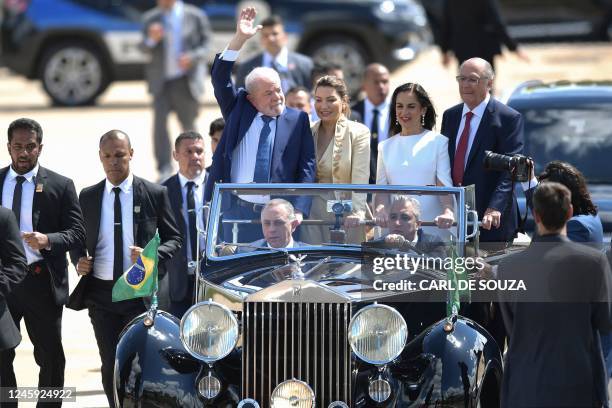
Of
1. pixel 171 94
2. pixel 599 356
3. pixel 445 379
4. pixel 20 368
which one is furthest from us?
pixel 171 94

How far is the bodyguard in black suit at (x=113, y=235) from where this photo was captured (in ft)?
28.5

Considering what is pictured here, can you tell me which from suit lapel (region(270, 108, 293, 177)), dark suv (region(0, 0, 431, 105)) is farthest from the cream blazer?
dark suv (region(0, 0, 431, 105))

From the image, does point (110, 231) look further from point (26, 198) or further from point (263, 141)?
point (263, 141)

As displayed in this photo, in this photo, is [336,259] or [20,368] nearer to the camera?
[336,259]

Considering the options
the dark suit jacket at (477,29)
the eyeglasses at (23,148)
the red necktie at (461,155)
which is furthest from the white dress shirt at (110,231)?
the dark suit jacket at (477,29)

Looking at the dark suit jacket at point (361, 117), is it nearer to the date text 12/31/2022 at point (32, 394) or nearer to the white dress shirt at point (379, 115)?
the white dress shirt at point (379, 115)

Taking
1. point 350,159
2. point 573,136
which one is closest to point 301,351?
point 350,159

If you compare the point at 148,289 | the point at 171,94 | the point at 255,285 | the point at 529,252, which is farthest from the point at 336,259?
the point at 171,94

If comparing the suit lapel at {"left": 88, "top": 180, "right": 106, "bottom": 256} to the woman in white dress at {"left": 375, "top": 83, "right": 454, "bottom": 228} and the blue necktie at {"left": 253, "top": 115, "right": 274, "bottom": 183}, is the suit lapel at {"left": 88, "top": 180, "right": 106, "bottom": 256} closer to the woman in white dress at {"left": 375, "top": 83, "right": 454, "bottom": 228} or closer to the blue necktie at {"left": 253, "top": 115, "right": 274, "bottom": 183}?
the blue necktie at {"left": 253, "top": 115, "right": 274, "bottom": 183}

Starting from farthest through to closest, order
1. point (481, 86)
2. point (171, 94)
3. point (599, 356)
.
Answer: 1. point (171, 94)
2. point (481, 86)
3. point (599, 356)

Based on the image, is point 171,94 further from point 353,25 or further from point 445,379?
point 445,379

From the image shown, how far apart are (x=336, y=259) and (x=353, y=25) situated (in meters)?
13.1

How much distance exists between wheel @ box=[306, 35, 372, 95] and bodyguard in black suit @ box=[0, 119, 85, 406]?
40.4 feet

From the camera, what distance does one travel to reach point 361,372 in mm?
7332
